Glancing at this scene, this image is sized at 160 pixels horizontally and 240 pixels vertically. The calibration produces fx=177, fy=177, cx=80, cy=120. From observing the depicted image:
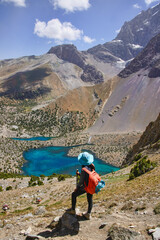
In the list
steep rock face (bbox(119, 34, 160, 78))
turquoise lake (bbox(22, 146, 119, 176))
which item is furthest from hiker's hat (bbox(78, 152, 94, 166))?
steep rock face (bbox(119, 34, 160, 78))

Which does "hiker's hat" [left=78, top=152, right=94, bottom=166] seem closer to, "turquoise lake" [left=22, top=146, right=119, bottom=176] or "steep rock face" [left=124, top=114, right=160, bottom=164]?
"steep rock face" [left=124, top=114, right=160, bottom=164]

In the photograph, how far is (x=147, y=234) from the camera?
235 inches

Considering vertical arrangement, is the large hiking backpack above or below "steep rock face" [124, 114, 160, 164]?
above

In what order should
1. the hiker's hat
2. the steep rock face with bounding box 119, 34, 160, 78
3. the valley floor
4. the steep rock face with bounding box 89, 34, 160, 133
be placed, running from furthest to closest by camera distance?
the steep rock face with bounding box 119, 34, 160, 78 → the steep rock face with bounding box 89, 34, 160, 133 → the valley floor → the hiker's hat

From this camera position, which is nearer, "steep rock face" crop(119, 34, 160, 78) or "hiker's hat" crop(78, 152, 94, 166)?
"hiker's hat" crop(78, 152, 94, 166)

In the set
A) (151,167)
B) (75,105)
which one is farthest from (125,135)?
(151,167)

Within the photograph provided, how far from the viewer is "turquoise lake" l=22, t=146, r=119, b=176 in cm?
8567

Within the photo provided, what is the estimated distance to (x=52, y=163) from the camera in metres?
97.7

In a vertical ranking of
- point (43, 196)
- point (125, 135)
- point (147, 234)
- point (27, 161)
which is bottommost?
point (27, 161)

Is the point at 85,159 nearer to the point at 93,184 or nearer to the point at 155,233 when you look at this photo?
the point at 93,184

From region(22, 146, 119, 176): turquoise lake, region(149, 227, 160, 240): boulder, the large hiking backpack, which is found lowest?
region(22, 146, 119, 176): turquoise lake

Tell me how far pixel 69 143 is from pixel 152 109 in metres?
67.4

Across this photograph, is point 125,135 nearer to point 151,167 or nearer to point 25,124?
point 25,124

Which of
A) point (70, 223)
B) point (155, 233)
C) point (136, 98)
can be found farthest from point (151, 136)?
point (136, 98)
